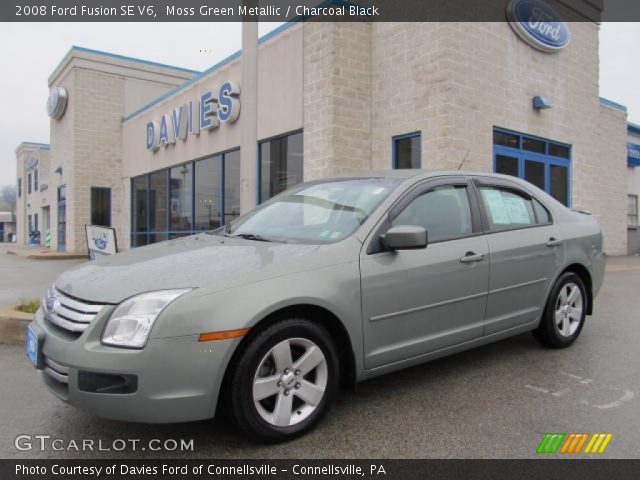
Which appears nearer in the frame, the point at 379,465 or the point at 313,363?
the point at 379,465

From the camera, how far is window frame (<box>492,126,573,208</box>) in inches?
422

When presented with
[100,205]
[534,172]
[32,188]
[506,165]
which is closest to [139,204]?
[100,205]

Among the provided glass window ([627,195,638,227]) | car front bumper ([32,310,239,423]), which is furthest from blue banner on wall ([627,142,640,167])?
car front bumper ([32,310,239,423])

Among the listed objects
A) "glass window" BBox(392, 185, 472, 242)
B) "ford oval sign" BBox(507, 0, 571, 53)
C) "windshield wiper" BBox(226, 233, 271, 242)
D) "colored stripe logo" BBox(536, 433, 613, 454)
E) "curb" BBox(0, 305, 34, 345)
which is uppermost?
"ford oval sign" BBox(507, 0, 571, 53)

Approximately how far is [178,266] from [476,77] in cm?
869

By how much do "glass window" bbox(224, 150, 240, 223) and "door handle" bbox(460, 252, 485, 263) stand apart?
9.91 m

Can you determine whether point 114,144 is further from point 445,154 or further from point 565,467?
point 565,467

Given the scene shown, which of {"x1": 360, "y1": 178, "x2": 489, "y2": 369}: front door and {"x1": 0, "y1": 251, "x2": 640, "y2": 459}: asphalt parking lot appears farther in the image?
{"x1": 360, "y1": 178, "x2": 489, "y2": 369}: front door

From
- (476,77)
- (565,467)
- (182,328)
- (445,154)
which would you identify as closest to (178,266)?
(182,328)

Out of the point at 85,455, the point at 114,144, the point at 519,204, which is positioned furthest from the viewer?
the point at 114,144

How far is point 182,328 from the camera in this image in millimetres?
2463

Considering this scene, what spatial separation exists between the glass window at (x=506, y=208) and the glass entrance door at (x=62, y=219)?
2189 cm

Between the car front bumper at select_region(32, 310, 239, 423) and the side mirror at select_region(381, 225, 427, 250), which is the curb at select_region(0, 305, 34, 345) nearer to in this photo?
the car front bumper at select_region(32, 310, 239, 423)

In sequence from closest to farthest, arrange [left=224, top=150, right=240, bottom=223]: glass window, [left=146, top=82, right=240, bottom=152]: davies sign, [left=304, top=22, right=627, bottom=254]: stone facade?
[left=304, top=22, right=627, bottom=254]: stone facade < [left=146, top=82, right=240, bottom=152]: davies sign < [left=224, top=150, right=240, bottom=223]: glass window
